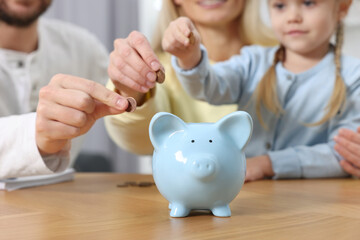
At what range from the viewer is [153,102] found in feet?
3.18

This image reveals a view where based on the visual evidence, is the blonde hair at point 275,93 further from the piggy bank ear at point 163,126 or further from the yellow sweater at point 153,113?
the piggy bank ear at point 163,126

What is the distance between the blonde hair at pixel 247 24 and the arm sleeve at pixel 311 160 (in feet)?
1.33

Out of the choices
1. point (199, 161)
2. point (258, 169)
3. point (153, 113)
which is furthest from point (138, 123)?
point (199, 161)

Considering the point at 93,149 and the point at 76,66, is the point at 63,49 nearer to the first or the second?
the point at 76,66

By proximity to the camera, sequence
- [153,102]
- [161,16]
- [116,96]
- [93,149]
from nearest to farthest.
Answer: [116,96]
[153,102]
[161,16]
[93,149]

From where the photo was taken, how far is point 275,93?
114cm

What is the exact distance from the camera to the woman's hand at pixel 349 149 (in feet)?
3.18

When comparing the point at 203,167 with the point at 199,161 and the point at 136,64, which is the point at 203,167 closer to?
the point at 199,161

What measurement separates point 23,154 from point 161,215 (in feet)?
1.13

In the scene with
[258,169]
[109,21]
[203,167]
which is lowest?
[258,169]

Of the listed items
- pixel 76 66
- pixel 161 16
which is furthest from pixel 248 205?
pixel 76 66

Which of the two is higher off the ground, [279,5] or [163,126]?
[279,5]

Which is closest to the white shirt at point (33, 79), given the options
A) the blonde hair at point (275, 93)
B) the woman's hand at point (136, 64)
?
the woman's hand at point (136, 64)

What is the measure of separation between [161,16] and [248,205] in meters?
0.88
